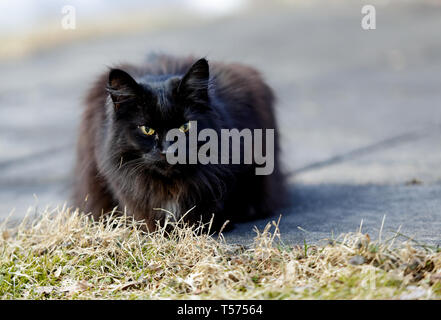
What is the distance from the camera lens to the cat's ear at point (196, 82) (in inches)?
112

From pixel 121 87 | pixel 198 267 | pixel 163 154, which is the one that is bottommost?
pixel 198 267

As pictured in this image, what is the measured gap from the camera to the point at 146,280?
2641 millimetres

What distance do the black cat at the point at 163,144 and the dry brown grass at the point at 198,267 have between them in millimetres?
162

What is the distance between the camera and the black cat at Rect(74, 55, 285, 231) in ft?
9.32

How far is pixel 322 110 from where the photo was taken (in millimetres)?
6883

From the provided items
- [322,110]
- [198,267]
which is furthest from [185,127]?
[322,110]

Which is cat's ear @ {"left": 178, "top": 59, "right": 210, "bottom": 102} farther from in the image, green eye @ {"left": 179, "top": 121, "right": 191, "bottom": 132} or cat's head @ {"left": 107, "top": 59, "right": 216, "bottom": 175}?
green eye @ {"left": 179, "top": 121, "right": 191, "bottom": 132}

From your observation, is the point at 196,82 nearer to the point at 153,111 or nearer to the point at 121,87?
the point at 153,111

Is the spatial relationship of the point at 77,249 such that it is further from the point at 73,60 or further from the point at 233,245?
the point at 73,60

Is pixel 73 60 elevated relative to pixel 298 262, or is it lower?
elevated

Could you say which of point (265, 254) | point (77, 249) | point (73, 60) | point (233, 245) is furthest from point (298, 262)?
point (73, 60)

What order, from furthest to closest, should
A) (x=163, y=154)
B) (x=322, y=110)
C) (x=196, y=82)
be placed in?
(x=322, y=110), (x=196, y=82), (x=163, y=154)

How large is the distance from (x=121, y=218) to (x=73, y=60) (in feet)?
24.9

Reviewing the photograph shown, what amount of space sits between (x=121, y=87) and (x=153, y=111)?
193 mm
